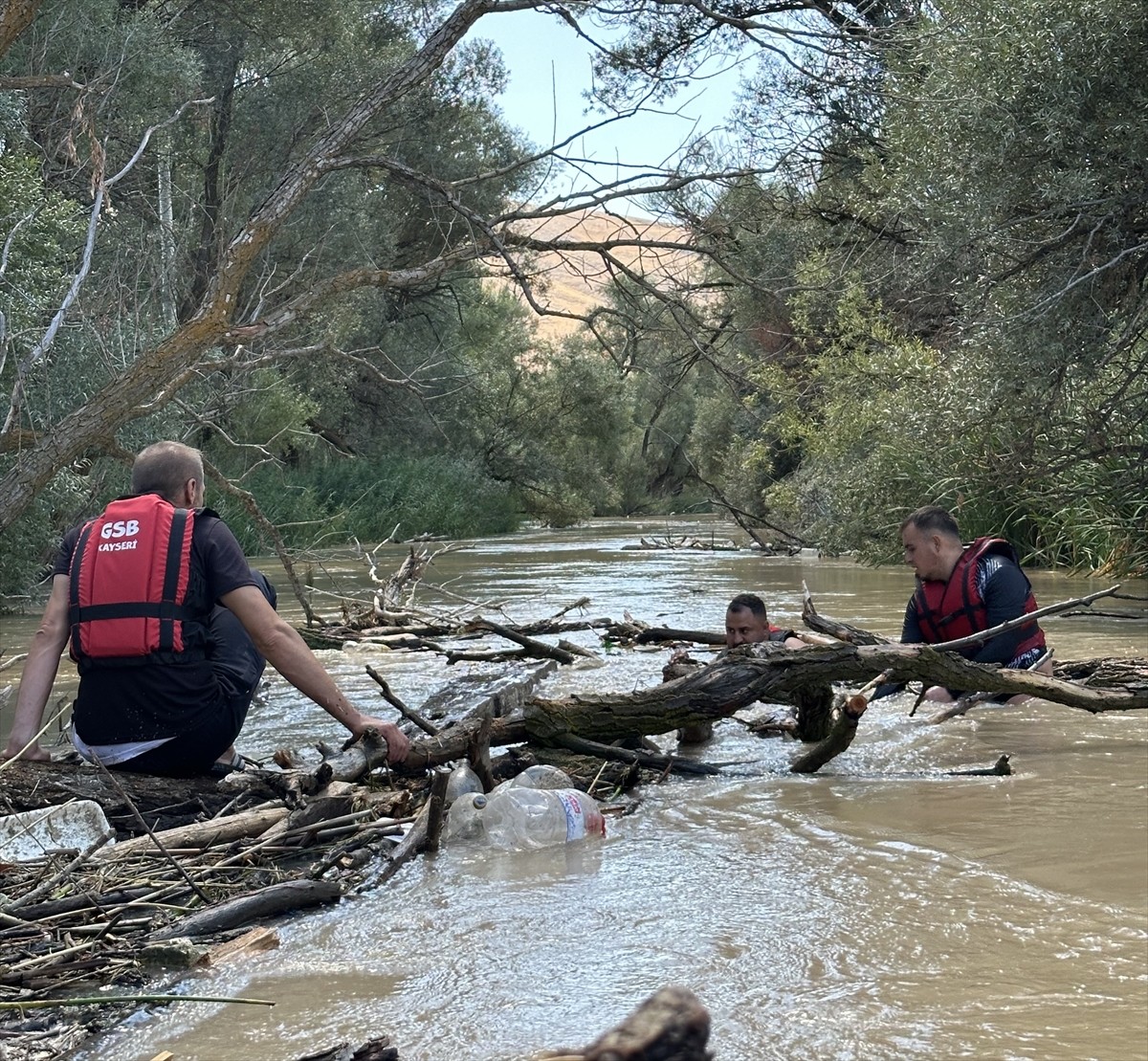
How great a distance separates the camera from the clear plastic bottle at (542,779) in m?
5.55

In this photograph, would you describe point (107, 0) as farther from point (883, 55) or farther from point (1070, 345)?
point (1070, 345)

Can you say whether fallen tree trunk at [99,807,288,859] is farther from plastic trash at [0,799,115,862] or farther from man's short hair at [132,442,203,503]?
man's short hair at [132,442,203,503]

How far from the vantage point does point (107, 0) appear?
56.5 ft

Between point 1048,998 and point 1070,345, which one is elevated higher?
point 1070,345

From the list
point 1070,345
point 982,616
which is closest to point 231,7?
point 1070,345

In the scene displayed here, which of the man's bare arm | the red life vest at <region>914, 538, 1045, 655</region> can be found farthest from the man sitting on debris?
the man's bare arm

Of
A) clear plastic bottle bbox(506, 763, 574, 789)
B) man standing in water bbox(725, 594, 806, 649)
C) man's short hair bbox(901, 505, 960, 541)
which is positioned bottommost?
clear plastic bottle bbox(506, 763, 574, 789)

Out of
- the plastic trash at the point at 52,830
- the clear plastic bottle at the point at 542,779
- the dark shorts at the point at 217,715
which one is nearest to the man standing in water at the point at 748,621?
the clear plastic bottle at the point at 542,779

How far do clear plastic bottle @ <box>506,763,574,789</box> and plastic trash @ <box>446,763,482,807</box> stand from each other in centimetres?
14

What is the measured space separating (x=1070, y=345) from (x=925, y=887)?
340 inches

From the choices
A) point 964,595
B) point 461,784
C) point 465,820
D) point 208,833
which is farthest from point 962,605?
point 208,833

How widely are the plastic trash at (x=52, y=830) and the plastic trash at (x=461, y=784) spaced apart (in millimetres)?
1375

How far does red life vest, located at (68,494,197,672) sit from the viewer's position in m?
5.09

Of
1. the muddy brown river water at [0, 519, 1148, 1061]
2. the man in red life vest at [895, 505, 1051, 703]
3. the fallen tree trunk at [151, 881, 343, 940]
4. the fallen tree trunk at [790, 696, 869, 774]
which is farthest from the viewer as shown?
the man in red life vest at [895, 505, 1051, 703]
